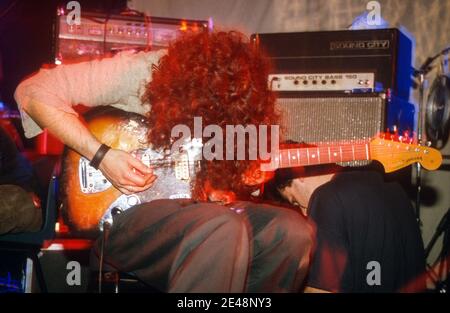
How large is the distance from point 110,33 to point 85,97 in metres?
0.74

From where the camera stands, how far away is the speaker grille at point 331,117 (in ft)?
7.04

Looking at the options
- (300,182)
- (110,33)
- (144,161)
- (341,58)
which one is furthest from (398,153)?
(110,33)

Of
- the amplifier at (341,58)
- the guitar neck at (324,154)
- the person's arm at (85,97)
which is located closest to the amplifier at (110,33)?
the amplifier at (341,58)

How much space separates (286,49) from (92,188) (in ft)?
4.08

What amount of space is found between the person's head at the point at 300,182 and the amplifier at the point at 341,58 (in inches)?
16.8

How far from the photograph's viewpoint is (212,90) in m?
1.76

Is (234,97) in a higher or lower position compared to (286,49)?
lower

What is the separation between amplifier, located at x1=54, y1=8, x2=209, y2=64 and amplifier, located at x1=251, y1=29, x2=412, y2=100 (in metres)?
0.47

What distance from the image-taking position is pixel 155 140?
1911mm

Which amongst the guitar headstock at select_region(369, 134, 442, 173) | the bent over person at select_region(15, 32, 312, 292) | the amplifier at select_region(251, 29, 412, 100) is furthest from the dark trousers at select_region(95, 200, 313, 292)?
the amplifier at select_region(251, 29, 412, 100)

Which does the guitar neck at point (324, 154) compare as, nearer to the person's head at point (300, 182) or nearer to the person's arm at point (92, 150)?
the person's head at point (300, 182)

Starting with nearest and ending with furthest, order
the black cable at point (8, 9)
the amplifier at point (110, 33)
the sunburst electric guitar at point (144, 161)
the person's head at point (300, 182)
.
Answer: the sunburst electric guitar at point (144, 161) < the person's head at point (300, 182) < the amplifier at point (110, 33) < the black cable at point (8, 9)
